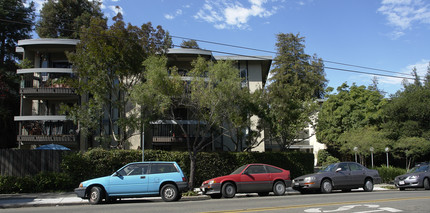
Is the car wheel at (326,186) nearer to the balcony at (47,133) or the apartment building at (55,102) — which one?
the apartment building at (55,102)

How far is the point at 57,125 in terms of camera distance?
2506 centimetres

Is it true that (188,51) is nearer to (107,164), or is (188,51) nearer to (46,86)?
(46,86)

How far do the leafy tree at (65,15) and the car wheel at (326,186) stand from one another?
91.1 feet

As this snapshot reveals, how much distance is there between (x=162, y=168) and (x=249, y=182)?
399cm

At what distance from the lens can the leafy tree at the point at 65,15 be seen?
3434 cm

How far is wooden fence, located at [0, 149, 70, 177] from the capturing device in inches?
674

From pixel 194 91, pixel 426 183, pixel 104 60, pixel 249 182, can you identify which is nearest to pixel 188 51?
pixel 104 60

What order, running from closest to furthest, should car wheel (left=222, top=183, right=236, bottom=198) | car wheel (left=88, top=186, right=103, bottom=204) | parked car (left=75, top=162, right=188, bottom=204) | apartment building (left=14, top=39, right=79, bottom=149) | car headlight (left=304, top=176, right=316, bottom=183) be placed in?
1. car wheel (left=88, top=186, right=103, bottom=204)
2. parked car (left=75, top=162, right=188, bottom=204)
3. car wheel (left=222, top=183, right=236, bottom=198)
4. car headlight (left=304, top=176, right=316, bottom=183)
5. apartment building (left=14, top=39, right=79, bottom=149)

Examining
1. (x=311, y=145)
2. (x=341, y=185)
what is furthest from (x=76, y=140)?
(x=311, y=145)

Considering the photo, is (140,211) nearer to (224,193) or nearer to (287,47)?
(224,193)

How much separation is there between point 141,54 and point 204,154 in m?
7.00

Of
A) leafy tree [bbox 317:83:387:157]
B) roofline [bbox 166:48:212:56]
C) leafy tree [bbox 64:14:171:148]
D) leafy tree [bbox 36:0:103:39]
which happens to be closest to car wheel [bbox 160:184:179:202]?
leafy tree [bbox 64:14:171:148]

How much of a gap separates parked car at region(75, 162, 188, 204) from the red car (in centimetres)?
158

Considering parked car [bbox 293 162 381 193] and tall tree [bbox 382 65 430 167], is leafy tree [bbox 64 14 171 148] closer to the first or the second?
parked car [bbox 293 162 381 193]
